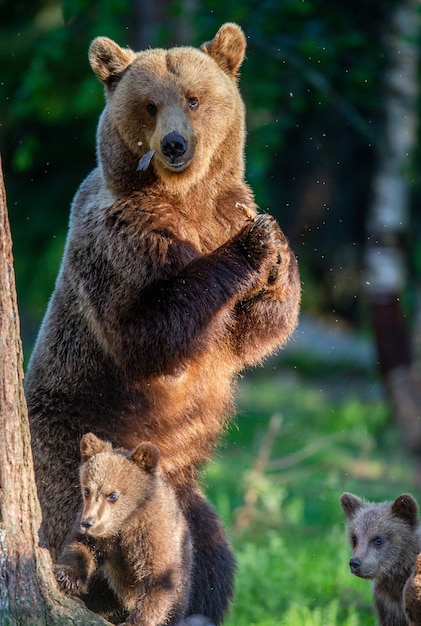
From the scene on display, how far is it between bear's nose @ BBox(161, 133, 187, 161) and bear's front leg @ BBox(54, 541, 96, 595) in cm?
185

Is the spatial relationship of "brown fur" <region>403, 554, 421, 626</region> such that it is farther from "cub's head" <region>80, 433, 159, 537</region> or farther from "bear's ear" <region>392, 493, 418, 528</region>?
"cub's head" <region>80, 433, 159, 537</region>

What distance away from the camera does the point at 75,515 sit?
4730mm

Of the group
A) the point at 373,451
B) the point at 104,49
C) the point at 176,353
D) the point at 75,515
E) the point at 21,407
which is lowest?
the point at 373,451

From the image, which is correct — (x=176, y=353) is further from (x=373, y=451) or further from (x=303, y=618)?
(x=373, y=451)

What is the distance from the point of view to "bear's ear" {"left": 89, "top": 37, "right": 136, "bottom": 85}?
524 cm

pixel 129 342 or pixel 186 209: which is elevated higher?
pixel 186 209

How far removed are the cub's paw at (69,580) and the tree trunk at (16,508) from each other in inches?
4.8

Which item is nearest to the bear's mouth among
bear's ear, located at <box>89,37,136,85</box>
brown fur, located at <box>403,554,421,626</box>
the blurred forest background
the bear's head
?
the bear's head

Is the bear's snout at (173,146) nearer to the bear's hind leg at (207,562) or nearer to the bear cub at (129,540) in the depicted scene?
the bear cub at (129,540)

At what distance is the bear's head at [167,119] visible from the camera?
502cm

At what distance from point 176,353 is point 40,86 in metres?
6.43

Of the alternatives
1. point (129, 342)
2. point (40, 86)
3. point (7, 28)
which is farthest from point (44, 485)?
point (7, 28)

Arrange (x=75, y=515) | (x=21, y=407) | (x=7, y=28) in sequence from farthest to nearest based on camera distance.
→ (x=7, y=28) < (x=75, y=515) < (x=21, y=407)

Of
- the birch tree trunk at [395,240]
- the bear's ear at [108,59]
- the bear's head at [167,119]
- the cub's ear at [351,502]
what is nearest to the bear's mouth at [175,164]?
the bear's head at [167,119]
